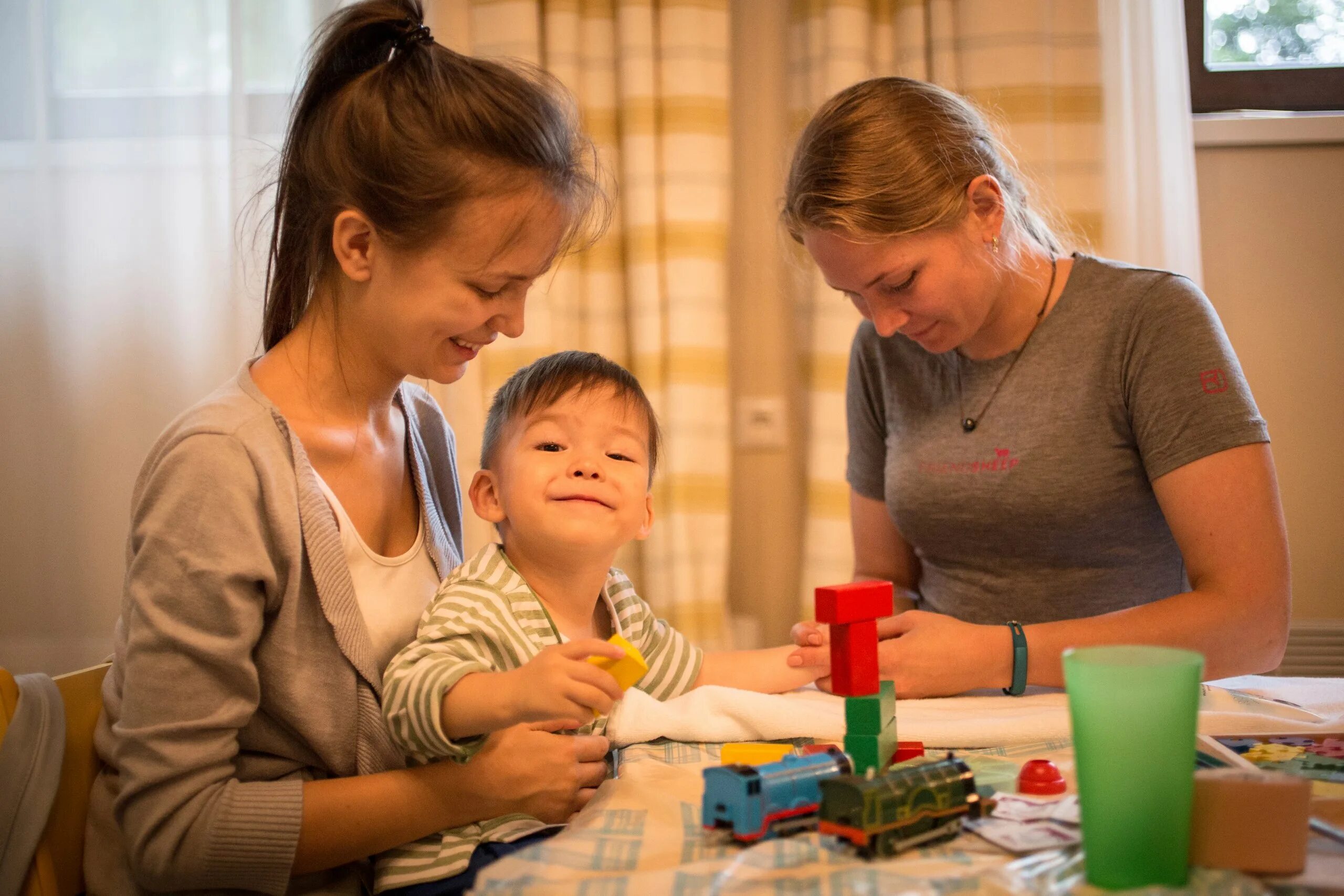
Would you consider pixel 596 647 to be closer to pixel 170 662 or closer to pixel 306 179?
pixel 170 662

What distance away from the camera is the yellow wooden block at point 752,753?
0.88 m

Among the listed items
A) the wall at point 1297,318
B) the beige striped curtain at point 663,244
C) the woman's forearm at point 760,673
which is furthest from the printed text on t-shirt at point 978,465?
the wall at point 1297,318

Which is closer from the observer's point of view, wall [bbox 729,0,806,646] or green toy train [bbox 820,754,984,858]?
green toy train [bbox 820,754,984,858]

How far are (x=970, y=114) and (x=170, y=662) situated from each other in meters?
1.16

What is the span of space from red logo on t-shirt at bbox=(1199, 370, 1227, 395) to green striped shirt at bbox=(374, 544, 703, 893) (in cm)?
70

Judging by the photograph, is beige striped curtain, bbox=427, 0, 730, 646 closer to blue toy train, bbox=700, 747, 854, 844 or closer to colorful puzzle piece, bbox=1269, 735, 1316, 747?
colorful puzzle piece, bbox=1269, 735, 1316, 747

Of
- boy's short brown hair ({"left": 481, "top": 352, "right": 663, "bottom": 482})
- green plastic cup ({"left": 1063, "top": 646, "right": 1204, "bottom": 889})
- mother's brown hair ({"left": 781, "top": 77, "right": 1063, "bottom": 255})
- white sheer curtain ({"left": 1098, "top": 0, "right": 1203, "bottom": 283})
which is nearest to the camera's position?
green plastic cup ({"left": 1063, "top": 646, "right": 1204, "bottom": 889})

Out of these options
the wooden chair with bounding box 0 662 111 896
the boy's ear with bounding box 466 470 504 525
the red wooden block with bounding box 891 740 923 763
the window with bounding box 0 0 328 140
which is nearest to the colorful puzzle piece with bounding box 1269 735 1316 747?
the red wooden block with bounding box 891 740 923 763

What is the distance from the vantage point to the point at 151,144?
7.38 ft

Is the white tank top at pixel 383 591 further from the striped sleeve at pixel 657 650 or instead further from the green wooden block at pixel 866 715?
the green wooden block at pixel 866 715

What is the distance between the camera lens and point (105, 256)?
2270 mm

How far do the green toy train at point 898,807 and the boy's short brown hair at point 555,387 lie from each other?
0.59m

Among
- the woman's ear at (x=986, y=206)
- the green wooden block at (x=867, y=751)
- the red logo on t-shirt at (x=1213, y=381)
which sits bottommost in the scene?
the green wooden block at (x=867, y=751)

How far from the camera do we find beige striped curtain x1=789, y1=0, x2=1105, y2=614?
7.11 feet
